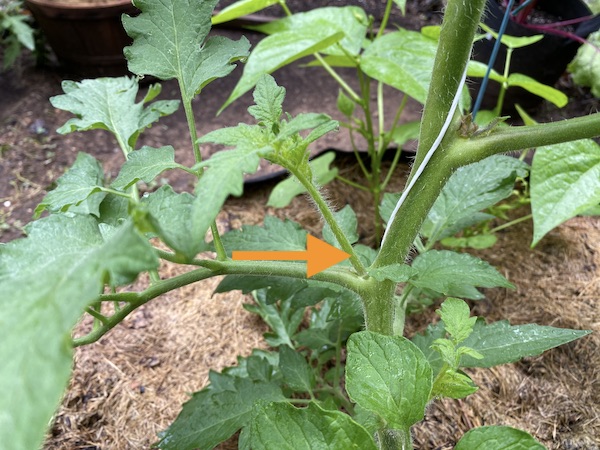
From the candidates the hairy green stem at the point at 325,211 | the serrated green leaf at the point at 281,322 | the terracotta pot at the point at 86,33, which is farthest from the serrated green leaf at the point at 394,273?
the terracotta pot at the point at 86,33

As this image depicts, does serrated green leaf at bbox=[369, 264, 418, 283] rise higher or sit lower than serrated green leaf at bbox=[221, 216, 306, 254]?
higher

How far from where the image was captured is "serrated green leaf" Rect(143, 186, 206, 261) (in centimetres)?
51

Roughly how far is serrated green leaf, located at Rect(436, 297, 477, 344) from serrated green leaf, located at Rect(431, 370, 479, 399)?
0.16ft

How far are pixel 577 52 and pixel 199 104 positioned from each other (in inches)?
64.2

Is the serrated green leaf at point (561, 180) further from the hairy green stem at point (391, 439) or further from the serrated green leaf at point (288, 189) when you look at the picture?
the serrated green leaf at point (288, 189)

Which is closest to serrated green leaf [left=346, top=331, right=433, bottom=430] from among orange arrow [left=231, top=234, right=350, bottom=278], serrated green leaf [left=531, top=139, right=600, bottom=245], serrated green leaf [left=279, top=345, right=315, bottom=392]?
orange arrow [left=231, top=234, right=350, bottom=278]

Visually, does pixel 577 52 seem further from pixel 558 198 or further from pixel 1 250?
pixel 1 250

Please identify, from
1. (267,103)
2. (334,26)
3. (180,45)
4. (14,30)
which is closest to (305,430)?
(267,103)

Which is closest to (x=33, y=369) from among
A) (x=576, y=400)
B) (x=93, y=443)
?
(x=93, y=443)

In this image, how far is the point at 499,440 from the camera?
75cm

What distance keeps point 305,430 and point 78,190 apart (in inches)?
18.6

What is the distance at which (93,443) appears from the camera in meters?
1.27

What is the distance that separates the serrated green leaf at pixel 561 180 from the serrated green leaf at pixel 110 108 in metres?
0.80

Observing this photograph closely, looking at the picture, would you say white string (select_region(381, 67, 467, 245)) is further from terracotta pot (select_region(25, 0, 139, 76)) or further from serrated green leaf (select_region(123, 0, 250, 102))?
terracotta pot (select_region(25, 0, 139, 76))
